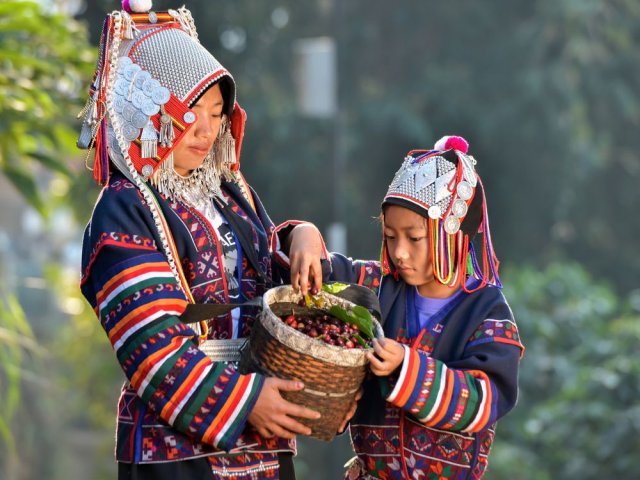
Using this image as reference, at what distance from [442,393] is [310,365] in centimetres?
36

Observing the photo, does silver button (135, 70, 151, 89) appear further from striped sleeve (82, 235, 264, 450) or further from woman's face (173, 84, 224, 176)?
striped sleeve (82, 235, 264, 450)

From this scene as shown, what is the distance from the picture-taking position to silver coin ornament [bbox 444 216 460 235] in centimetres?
277

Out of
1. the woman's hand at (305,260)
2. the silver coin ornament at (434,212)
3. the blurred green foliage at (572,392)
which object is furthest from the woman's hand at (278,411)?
the blurred green foliage at (572,392)

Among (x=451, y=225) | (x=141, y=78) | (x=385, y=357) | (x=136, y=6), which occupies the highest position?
(x=136, y=6)


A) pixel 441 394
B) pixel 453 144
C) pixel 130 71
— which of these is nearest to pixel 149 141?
pixel 130 71

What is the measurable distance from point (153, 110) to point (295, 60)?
34.5ft

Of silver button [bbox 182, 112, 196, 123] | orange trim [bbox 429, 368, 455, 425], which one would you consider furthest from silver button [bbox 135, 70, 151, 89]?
orange trim [bbox 429, 368, 455, 425]

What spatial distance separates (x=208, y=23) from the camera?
10.2 meters

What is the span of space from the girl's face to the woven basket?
0.23 metres

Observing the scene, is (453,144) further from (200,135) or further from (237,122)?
(200,135)

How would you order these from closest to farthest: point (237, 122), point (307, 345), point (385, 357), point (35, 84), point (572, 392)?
point (307, 345)
point (385, 357)
point (237, 122)
point (35, 84)
point (572, 392)

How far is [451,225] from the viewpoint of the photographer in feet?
9.09

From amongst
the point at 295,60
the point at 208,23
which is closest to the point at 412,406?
the point at 208,23

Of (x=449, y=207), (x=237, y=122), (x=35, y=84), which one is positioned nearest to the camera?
(x=449, y=207)
